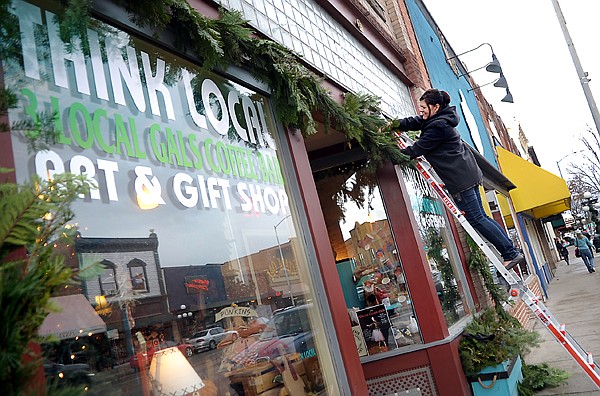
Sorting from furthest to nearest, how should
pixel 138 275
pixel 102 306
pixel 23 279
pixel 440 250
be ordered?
pixel 440 250, pixel 138 275, pixel 102 306, pixel 23 279

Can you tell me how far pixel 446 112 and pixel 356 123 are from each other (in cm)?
123

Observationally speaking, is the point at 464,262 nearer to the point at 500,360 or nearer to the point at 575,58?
the point at 500,360

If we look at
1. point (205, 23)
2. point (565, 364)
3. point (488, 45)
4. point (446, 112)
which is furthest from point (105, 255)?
point (488, 45)

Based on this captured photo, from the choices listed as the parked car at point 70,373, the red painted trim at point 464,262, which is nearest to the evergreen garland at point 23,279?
the parked car at point 70,373

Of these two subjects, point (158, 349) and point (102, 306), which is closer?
point (102, 306)

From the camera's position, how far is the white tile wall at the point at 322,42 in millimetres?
4250

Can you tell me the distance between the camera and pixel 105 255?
2312mm

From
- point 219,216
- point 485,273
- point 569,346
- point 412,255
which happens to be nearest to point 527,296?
point 569,346

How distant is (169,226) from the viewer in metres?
2.75

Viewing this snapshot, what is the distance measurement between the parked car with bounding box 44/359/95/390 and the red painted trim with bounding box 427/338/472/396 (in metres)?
4.21

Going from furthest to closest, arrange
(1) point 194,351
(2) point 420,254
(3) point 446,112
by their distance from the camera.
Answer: (2) point 420,254 < (3) point 446,112 < (1) point 194,351

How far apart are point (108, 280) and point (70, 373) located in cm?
43

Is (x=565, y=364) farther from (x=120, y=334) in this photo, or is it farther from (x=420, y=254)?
(x=120, y=334)

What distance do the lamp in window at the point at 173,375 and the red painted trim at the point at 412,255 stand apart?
3.51 m
